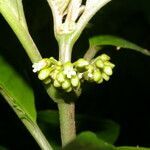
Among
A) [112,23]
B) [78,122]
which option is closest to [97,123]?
[78,122]

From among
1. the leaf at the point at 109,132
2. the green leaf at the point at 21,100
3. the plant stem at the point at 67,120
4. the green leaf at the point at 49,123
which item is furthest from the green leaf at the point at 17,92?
the leaf at the point at 109,132

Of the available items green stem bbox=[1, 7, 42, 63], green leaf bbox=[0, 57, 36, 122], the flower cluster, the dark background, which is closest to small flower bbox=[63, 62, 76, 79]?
the flower cluster

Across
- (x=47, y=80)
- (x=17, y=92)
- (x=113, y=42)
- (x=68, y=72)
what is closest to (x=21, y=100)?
(x=17, y=92)

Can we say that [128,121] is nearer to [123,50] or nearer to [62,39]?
[123,50]

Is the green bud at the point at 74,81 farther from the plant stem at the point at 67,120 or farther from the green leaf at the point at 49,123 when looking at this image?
the green leaf at the point at 49,123

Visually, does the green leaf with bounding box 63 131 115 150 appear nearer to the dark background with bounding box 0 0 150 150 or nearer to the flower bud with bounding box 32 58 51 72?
the flower bud with bounding box 32 58 51 72

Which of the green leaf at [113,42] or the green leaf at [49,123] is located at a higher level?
the green leaf at [113,42]

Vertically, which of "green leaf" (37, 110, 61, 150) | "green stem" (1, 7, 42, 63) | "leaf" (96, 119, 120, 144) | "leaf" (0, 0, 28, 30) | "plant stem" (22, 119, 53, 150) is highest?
"leaf" (0, 0, 28, 30)
